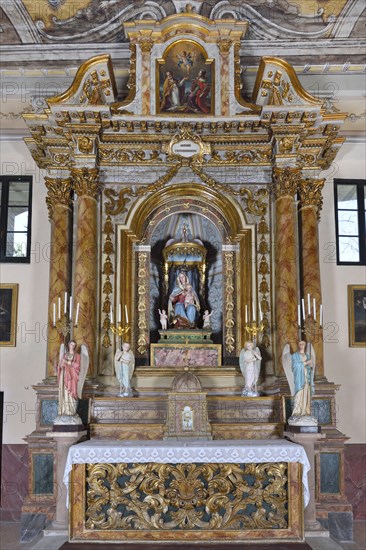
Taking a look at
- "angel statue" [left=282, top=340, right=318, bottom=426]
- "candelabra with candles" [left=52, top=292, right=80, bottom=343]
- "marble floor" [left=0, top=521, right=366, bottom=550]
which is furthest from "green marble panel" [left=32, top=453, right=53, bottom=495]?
"angel statue" [left=282, top=340, right=318, bottom=426]

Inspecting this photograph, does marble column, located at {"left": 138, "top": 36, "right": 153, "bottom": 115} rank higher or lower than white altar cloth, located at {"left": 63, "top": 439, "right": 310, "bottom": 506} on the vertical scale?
Result: higher

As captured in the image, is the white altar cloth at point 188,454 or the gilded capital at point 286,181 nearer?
the white altar cloth at point 188,454

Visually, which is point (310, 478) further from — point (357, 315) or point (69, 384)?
point (357, 315)

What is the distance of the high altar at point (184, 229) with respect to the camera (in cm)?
962

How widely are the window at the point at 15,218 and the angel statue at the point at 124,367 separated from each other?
310 centimetres

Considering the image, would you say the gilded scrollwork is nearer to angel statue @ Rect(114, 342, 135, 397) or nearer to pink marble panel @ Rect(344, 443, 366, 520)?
angel statue @ Rect(114, 342, 135, 397)

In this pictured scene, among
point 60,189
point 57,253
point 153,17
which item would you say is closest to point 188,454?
point 57,253

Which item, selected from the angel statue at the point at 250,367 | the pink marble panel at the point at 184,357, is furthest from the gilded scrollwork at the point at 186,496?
the pink marble panel at the point at 184,357

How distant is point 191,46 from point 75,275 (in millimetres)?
4018

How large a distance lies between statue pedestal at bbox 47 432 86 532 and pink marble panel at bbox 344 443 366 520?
16.1 feet

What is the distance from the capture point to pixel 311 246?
34.3 feet

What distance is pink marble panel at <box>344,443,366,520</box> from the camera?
11070 millimetres

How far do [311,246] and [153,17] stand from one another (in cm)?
448

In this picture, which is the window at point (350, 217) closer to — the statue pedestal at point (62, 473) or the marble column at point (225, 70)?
the marble column at point (225, 70)
